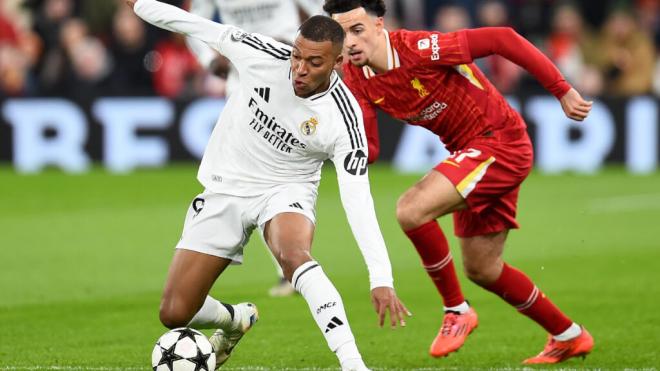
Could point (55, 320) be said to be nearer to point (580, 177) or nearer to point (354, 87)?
point (354, 87)

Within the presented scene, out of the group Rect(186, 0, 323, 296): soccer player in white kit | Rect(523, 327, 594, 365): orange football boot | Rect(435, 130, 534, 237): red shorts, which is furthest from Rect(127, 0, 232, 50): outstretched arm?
Rect(186, 0, 323, 296): soccer player in white kit

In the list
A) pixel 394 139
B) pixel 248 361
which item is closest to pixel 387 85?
pixel 248 361

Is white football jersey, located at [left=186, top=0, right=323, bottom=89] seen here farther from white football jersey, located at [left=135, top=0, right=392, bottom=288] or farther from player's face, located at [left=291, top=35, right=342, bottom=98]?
player's face, located at [left=291, top=35, right=342, bottom=98]

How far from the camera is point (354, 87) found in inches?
310

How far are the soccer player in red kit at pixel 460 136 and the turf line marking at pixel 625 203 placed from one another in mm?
8271

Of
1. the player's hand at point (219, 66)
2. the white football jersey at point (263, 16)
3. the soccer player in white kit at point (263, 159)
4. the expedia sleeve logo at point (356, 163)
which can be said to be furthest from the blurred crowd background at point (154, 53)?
the expedia sleeve logo at point (356, 163)

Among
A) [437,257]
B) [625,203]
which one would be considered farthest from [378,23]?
[625,203]

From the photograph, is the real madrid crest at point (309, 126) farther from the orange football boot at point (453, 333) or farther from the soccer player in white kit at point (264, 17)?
the soccer player in white kit at point (264, 17)

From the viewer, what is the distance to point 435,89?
25.3 feet

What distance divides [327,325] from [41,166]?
13.3 m

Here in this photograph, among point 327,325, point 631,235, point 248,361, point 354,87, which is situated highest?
point 354,87

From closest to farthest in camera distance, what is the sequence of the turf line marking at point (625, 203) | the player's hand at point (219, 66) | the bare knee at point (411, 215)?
the bare knee at point (411, 215), the player's hand at point (219, 66), the turf line marking at point (625, 203)

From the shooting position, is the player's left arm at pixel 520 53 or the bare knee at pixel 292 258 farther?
the player's left arm at pixel 520 53

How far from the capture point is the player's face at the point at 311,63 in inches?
260
